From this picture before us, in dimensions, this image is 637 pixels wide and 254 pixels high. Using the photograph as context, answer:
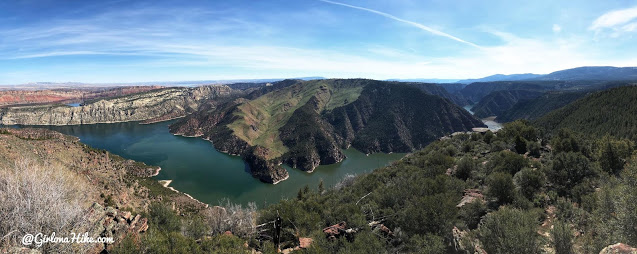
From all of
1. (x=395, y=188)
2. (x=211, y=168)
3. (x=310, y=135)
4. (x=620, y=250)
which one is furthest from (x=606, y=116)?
(x=211, y=168)

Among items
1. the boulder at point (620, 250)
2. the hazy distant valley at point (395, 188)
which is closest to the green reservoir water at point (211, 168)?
the hazy distant valley at point (395, 188)

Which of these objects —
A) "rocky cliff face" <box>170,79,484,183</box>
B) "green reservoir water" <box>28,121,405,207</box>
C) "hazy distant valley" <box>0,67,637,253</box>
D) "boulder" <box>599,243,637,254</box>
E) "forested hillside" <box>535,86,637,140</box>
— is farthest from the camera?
"rocky cliff face" <box>170,79,484,183</box>

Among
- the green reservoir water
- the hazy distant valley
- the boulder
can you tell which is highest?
the boulder

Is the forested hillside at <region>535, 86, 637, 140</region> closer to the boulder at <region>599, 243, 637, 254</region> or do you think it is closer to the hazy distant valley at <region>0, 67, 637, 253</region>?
the hazy distant valley at <region>0, 67, 637, 253</region>

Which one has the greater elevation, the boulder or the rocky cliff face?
the boulder

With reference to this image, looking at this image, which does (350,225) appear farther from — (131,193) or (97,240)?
(131,193)

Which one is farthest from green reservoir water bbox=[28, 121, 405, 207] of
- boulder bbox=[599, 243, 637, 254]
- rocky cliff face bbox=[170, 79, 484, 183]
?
boulder bbox=[599, 243, 637, 254]

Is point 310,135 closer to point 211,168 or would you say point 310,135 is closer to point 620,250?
point 211,168

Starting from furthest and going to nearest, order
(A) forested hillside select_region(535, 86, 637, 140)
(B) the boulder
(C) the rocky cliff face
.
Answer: (C) the rocky cliff face, (A) forested hillside select_region(535, 86, 637, 140), (B) the boulder

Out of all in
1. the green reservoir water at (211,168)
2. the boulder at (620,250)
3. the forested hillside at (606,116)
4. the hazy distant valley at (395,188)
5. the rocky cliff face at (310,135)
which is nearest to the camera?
the boulder at (620,250)

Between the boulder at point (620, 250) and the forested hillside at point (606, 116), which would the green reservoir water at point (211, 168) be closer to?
the forested hillside at point (606, 116)
